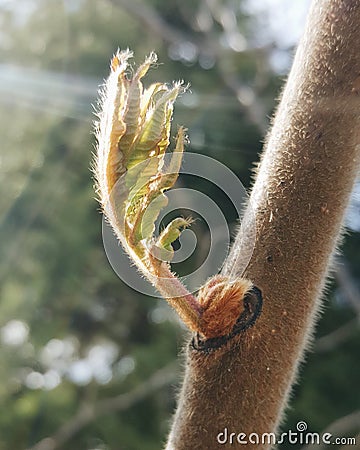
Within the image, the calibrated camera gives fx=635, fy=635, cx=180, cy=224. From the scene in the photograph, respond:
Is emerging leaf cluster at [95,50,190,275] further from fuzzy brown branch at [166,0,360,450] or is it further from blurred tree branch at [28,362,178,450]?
blurred tree branch at [28,362,178,450]

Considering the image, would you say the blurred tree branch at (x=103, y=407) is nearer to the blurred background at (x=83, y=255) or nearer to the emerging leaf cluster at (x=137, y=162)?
the blurred background at (x=83, y=255)

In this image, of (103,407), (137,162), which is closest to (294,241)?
(137,162)

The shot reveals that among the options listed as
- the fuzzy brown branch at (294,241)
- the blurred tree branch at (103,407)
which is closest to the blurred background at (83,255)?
the blurred tree branch at (103,407)

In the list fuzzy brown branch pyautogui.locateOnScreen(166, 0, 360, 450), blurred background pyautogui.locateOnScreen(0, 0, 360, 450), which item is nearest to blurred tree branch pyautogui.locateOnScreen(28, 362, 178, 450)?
blurred background pyautogui.locateOnScreen(0, 0, 360, 450)

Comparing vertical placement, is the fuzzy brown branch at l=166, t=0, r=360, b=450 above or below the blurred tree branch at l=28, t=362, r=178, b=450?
above

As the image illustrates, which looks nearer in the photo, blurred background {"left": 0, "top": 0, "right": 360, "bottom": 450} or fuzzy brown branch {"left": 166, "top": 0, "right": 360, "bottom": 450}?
fuzzy brown branch {"left": 166, "top": 0, "right": 360, "bottom": 450}
